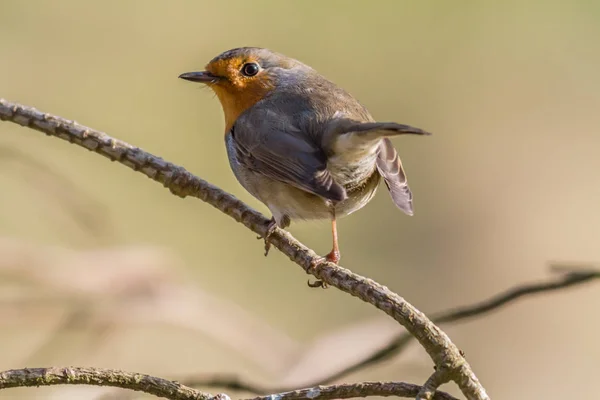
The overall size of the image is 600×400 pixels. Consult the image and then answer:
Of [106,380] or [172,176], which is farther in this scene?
[172,176]

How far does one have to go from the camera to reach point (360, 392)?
1.61m

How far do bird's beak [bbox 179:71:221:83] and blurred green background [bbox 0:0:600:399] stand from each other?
905mm

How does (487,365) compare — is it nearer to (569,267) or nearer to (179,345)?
(179,345)

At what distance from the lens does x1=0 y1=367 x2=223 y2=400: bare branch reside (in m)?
1.66

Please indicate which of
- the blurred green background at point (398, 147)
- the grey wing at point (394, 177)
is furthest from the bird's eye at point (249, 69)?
the blurred green background at point (398, 147)

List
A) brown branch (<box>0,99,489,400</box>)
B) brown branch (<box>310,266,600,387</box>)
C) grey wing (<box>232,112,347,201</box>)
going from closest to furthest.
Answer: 1. brown branch (<box>310,266,600,387</box>)
2. brown branch (<box>0,99,489,400</box>)
3. grey wing (<box>232,112,347,201</box>)

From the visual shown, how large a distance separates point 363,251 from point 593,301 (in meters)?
1.75

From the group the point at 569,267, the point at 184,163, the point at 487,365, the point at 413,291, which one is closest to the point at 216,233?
the point at 184,163

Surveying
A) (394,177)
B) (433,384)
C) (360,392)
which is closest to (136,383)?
(360,392)

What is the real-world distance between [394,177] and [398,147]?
3774mm

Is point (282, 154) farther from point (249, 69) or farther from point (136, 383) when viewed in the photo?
point (136, 383)

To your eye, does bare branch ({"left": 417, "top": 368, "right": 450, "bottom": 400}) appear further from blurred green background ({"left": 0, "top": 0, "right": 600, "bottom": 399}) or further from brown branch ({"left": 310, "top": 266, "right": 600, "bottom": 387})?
blurred green background ({"left": 0, "top": 0, "right": 600, "bottom": 399})

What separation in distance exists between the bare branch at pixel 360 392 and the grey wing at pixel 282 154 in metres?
1.37

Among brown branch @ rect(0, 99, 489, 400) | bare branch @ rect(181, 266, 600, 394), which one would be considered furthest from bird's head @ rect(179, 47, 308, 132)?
bare branch @ rect(181, 266, 600, 394)
